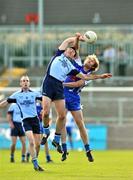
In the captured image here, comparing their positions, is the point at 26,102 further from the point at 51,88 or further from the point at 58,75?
the point at 58,75

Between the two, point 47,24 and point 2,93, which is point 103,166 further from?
point 47,24

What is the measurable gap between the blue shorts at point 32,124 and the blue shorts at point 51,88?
0.73 meters

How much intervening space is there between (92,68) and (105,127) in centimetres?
1362

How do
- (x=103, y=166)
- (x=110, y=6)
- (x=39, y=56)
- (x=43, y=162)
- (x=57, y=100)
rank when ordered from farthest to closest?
(x=110, y=6), (x=39, y=56), (x=43, y=162), (x=103, y=166), (x=57, y=100)

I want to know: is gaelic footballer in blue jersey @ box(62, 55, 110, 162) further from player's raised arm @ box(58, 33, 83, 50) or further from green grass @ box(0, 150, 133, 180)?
green grass @ box(0, 150, 133, 180)

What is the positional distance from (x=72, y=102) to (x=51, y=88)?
0.96 meters

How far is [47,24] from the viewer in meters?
47.5

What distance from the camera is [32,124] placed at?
19828 millimetres

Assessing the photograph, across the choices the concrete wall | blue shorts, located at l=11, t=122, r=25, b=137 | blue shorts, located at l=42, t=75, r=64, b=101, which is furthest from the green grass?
the concrete wall

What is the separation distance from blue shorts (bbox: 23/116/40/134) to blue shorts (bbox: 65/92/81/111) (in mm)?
873

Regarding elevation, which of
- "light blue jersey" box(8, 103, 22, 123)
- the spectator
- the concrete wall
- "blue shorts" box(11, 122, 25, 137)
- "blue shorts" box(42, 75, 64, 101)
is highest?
the concrete wall

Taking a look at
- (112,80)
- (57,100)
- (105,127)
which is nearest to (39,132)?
(57,100)

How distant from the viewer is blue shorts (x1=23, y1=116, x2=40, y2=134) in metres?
19.5

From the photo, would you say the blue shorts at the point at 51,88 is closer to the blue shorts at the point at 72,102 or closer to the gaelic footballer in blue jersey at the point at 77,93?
the gaelic footballer in blue jersey at the point at 77,93
